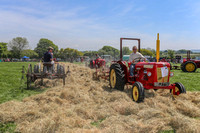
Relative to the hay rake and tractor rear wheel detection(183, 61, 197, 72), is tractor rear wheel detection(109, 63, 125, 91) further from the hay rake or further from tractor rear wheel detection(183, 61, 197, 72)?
tractor rear wheel detection(183, 61, 197, 72)

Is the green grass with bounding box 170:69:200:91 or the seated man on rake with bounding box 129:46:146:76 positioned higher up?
the seated man on rake with bounding box 129:46:146:76

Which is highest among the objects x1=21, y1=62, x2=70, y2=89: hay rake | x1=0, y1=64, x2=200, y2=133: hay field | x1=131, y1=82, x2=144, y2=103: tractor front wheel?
x1=21, y1=62, x2=70, y2=89: hay rake

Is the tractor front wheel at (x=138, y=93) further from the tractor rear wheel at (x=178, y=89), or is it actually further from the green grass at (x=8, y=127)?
the green grass at (x=8, y=127)

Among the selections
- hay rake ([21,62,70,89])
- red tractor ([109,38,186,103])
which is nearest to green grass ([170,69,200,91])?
red tractor ([109,38,186,103])

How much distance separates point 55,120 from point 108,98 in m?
2.04

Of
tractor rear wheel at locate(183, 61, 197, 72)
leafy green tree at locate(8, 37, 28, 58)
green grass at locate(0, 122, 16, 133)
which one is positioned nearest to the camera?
green grass at locate(0, 122, 16, 133)

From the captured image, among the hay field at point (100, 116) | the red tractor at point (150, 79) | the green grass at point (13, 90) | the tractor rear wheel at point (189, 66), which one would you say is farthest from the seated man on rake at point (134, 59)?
the tractor rear wheel at point (189, 66)

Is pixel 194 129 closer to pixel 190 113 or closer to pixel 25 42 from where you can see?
pixel 190 113

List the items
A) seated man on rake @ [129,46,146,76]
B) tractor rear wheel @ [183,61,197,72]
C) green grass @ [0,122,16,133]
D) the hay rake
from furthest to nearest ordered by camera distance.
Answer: tractor rear wheel @ [183,61,197,72] → the hay rake → seated man on rake @ [129,46,146,76] → green grass @ [0,122,16,133]

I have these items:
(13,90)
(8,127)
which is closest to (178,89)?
(8,127)

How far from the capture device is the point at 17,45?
232ft

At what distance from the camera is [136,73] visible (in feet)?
19.6

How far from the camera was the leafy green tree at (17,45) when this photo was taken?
68.4 m

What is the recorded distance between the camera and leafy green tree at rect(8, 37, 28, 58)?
68.4m
